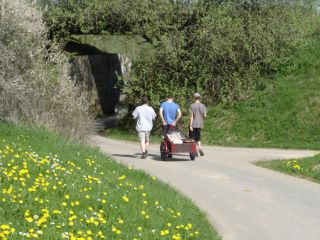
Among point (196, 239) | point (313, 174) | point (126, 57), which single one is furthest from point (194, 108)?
point (126, 57)

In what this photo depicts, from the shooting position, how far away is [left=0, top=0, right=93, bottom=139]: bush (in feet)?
53.7

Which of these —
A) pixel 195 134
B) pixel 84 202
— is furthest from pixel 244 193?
pixel 195 134

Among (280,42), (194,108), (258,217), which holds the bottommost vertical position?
(258,217)

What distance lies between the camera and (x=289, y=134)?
842 inches

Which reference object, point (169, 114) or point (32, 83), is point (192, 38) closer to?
point (169, 114)

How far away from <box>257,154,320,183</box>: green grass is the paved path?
0.40 meters

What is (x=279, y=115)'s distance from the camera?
22.8 meters

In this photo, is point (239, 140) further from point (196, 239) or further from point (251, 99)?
point (196, 239)

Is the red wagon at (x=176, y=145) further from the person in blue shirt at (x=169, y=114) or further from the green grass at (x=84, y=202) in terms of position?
the green grass at (x=84, y=202)

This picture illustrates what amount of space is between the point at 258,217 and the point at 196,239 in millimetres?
2127

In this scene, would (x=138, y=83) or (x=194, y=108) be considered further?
(x=138, y=83)

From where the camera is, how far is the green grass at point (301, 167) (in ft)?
43.7

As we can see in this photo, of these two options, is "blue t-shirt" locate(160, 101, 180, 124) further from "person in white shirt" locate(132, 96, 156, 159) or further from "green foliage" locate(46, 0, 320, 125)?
"green foliage" locate(46, 0, 320, 125)

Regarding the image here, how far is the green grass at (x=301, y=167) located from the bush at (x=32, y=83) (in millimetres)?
5520
